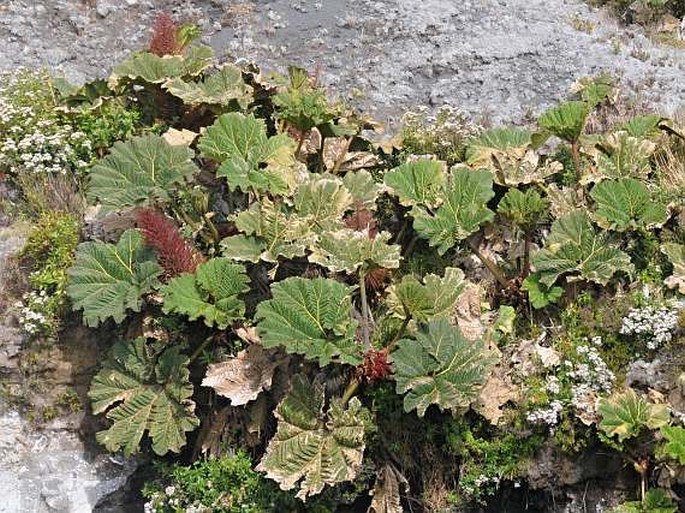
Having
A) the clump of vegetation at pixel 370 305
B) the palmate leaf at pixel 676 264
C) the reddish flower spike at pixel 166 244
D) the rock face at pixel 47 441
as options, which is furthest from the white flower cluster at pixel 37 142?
the palmate leaf at pixel 676 264

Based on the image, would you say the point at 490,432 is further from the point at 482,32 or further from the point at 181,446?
the point at 482,32

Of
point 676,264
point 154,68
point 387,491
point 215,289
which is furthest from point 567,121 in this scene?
point 154,68

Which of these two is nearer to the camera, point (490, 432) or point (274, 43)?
point (490, 432)

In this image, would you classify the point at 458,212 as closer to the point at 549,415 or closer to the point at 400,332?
the point at 400,332

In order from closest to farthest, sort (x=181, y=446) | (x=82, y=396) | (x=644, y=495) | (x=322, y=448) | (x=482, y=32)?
1. (x=644, y=495)
2. (x=322, y=448)
3. (x=181, y=446)
4. (x=82, y=396)
5. (x=482, y=32)

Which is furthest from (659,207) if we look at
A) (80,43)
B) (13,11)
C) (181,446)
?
(13,11)

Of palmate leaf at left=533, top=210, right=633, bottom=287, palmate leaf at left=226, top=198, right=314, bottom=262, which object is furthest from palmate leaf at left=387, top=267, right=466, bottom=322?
palmate leaf at left=226, top=198, right=314, bottom=262

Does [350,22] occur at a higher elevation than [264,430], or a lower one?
higher

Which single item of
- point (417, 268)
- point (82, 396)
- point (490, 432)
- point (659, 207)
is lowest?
point (82, 396)
